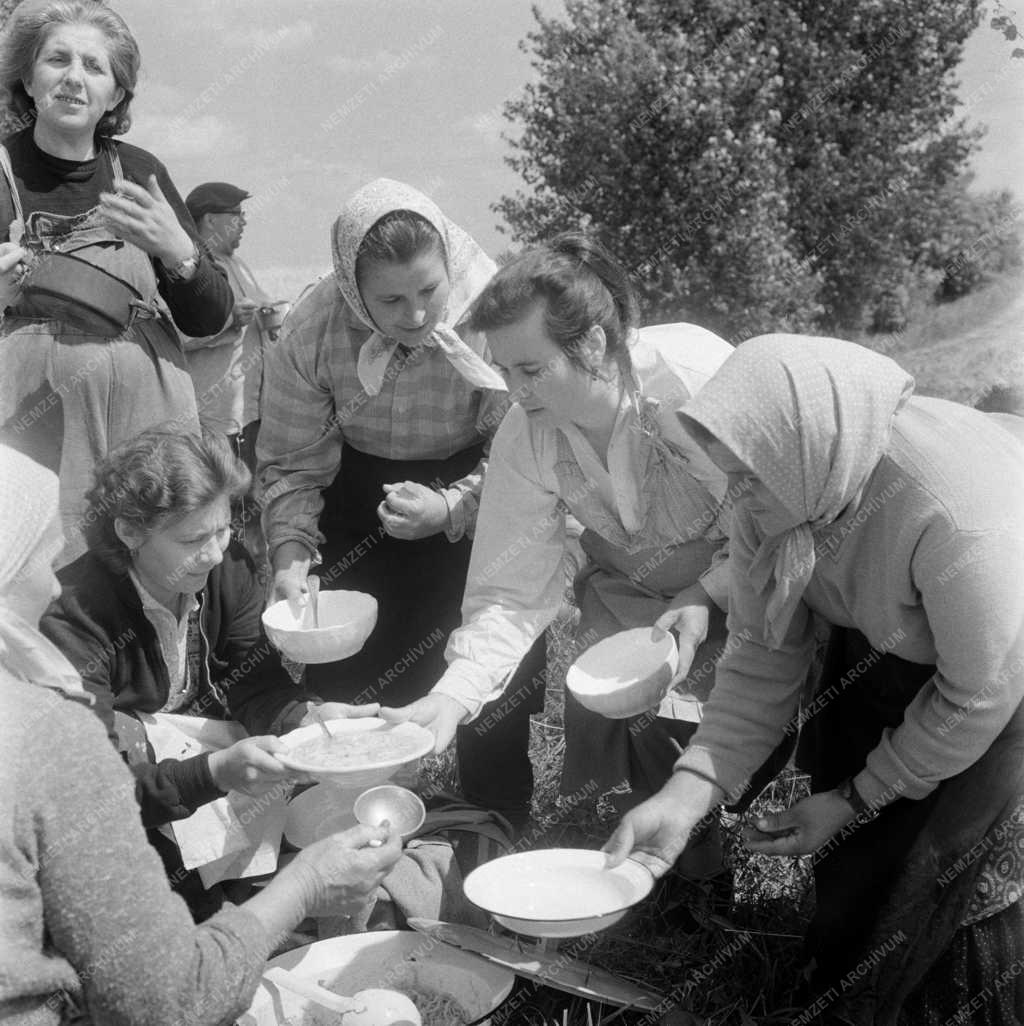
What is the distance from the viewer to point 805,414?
1869mm

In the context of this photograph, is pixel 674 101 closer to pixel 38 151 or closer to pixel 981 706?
pixel 38 151

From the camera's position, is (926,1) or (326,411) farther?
(926,1)

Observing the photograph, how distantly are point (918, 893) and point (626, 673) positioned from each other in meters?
0.73

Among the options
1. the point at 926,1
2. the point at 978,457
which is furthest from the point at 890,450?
the point at 926,1

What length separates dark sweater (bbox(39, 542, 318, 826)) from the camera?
91.2 inches

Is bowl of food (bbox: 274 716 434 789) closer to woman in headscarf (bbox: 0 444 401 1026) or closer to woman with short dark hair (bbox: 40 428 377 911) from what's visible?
woman with short dark hair (bbox: 40 428 377 911)

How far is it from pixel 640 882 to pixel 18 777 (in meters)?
1.12

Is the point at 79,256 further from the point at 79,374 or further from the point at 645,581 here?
the point at 645,581

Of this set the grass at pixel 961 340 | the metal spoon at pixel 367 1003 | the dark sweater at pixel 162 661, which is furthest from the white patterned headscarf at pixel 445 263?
the grass at pixel 961 340

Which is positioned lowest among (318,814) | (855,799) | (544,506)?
(318,814)

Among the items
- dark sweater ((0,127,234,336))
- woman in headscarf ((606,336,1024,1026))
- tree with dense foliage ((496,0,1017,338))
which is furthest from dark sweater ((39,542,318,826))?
tree with dense foliage ((496,0,1017,338))

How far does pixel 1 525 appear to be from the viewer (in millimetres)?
1438

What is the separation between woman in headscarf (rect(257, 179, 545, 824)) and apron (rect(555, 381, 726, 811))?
279mm

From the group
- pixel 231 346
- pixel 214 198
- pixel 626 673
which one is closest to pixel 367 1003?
pixel 626 673
